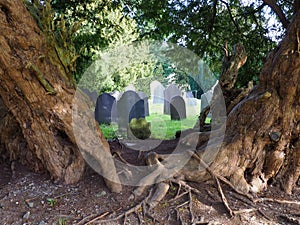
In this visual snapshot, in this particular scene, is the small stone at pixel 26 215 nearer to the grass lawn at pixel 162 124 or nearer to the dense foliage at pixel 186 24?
the dense foliage at pixel 186 24

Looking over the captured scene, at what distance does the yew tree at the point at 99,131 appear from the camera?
3148mm

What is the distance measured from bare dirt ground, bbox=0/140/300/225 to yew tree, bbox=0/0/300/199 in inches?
6.1

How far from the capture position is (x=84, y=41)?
654 cm

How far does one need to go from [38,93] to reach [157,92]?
12499mm

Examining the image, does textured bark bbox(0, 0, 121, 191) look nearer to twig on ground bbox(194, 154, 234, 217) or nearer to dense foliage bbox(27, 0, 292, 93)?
twig on ground bbox(194, 154, 234, 217)

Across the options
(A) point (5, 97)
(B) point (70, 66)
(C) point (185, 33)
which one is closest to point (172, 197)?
(B) point (70, 66)

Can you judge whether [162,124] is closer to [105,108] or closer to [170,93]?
[105,108]

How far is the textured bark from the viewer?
3045mm

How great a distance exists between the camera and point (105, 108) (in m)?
12.3

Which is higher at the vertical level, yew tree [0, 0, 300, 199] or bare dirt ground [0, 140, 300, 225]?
yew tree [0, 0, 300, 199]

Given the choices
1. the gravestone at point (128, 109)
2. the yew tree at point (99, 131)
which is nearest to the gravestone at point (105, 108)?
the gravestone at point (128, 109)

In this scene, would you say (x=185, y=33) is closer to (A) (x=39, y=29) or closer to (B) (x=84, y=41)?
(B) (x=84, y=41)

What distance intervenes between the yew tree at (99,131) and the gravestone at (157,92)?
444 inches

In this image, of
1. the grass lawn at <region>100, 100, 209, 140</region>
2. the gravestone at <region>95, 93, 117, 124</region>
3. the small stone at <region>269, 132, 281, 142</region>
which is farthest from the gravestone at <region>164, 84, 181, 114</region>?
the small stone at <region>269, 132, 281, 142</region>
